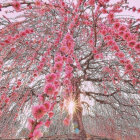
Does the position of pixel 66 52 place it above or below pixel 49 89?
above

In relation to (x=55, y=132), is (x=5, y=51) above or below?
above

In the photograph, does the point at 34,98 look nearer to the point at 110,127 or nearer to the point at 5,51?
the point at 5,51

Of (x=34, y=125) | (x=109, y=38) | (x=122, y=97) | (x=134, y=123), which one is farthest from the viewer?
(x=122, y=97)

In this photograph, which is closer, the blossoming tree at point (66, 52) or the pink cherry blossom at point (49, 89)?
the pink cherry blossom at point (49, 89)

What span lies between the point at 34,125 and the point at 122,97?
3.85 meters

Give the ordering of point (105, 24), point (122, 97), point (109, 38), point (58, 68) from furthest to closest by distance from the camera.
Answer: point (122, 97) → point (105, 24) → point (109, 38) → point (58, 68)

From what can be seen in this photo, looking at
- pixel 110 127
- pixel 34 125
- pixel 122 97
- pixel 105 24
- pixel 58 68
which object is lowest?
pixel 34 125

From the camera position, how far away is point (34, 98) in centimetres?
434

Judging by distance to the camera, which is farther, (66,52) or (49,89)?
(66,52)

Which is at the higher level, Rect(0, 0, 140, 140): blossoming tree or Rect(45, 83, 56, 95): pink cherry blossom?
Rect(0, 0, 140, 140): blossoming tree

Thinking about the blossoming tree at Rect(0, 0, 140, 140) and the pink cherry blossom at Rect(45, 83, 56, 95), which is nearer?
the pink cherry blossom at Rect(45, 83, 56, 95)

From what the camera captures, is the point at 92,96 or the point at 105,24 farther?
the point at 92,96

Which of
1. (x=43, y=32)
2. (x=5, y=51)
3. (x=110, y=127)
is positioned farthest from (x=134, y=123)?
(x=5, y=51)

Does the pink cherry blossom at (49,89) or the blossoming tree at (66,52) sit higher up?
the blossoming tree at (66,52)
